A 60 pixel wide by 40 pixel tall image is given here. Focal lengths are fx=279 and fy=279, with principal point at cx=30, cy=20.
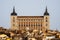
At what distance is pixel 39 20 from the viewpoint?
6738cm

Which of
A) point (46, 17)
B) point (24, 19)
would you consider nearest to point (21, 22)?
point (24, 19)

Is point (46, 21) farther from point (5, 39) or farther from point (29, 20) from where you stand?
point (5, 39)

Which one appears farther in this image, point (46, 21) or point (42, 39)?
point (46, 21)

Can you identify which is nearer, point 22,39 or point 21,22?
point 22,39

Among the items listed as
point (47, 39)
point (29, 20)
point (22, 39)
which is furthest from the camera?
point (29, 20)

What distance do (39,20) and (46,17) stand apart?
8.73ft

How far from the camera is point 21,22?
68000mm

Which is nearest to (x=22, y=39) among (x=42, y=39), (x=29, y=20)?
(x=42, y=39)

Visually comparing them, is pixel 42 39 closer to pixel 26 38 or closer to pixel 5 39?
pixel 26 38

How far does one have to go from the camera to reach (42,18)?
68.9m

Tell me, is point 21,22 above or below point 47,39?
below

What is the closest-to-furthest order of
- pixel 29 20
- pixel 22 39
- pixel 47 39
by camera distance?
pixel 22 39 < pixel 47 39 < pixel 29 20

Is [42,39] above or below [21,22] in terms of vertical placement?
above

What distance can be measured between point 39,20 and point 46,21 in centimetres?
311
